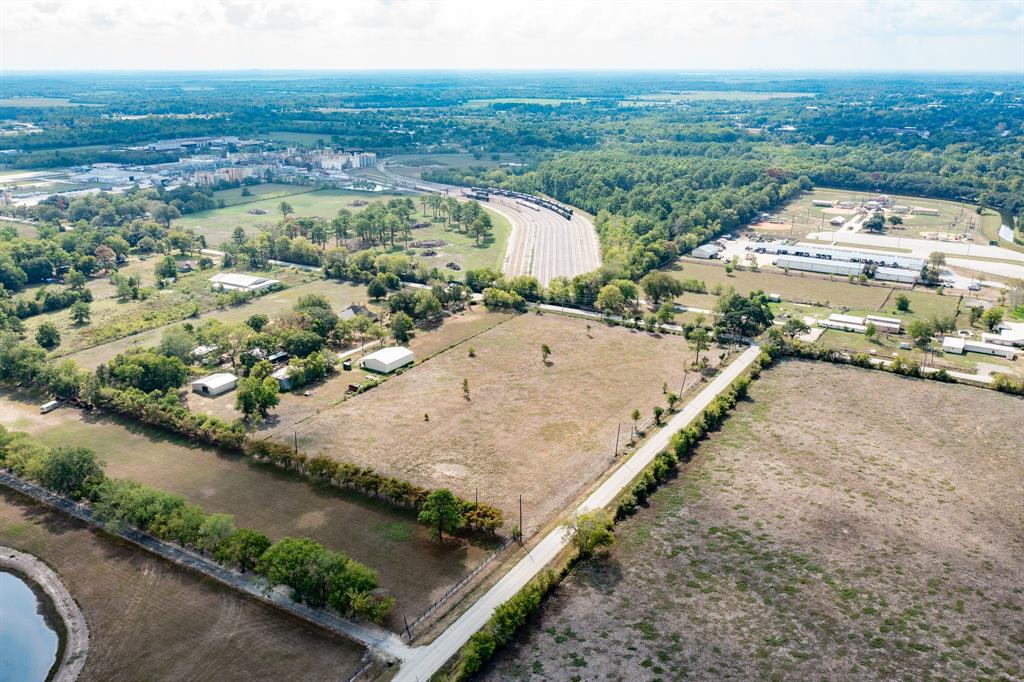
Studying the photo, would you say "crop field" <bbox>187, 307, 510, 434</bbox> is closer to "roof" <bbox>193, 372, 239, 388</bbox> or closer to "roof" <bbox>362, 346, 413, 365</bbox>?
"roof" <bbox>193, 372, 239, 388</bbox>

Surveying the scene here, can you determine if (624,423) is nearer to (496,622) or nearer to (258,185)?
(496,622)

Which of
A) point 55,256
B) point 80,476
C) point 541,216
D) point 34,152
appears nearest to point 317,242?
point 55,256

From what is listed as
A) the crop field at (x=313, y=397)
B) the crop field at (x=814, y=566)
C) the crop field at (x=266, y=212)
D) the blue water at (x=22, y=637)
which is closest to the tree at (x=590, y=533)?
the crop field at (x=814, y=566)

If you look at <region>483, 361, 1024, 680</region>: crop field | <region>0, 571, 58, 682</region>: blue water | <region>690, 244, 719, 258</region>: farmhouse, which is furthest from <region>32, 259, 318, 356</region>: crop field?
<region>483, 361, 1024, 680</region>: crop field

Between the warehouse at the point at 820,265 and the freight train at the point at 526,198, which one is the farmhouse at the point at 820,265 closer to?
the warehouse at the point at 820,265

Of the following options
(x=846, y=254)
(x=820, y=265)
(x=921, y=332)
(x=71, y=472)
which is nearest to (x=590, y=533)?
(x=71, y=472)

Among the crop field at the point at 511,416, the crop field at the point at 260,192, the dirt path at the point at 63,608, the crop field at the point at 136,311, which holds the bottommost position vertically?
the dirt path at the point at 63,608

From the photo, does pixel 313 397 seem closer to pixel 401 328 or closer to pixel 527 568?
pixel 401 328
